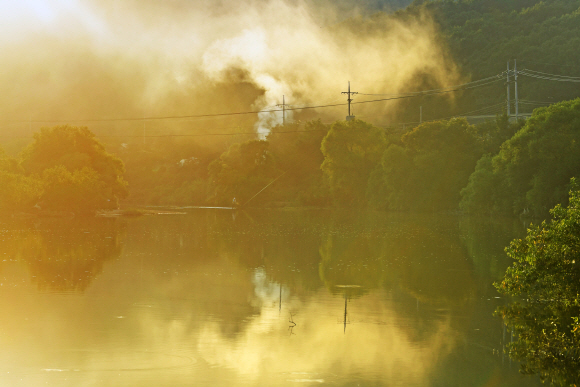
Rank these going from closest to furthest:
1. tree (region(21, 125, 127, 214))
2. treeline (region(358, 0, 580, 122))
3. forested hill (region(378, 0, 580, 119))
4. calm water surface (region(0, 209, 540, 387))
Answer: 1. calm water surface (region(0, 209, 540, 387))
2. tree (region(21, 125, 127, 214))
3. forested hill (region(378, 0, 580, 119))
4. treeline (region(358, 0, 580, 122))

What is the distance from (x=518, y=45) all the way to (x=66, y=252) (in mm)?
84219

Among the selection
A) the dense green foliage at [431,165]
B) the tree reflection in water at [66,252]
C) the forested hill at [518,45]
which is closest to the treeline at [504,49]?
the forested hill at [518,45]

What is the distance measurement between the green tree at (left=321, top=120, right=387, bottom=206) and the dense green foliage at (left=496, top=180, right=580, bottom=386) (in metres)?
60.9

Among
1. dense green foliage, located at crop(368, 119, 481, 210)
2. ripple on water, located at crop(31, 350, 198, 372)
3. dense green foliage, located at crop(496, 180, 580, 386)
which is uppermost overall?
dense green foliage, located at crop(368, 119, 481, 210)

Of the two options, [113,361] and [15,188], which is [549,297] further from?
[15,188]

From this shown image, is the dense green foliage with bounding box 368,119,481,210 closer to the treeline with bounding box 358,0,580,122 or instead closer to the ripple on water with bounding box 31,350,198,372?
the treeline with bounding box 358,0,580,122

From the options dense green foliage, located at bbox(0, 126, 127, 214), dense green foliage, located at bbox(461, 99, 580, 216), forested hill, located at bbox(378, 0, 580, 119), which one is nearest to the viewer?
dense green foliage, located at bbox(461, 99, 580, 216)

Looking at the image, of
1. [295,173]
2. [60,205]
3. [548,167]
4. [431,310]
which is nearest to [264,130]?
[295,173]

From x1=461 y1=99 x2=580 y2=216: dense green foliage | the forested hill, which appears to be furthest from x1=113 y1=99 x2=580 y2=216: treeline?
the forested hill

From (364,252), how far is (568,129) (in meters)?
26.8

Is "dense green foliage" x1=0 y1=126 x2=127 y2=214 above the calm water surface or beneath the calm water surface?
above

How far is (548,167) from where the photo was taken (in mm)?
48750

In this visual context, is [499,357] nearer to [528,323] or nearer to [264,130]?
[528,323]

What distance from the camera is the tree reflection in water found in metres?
19.9
